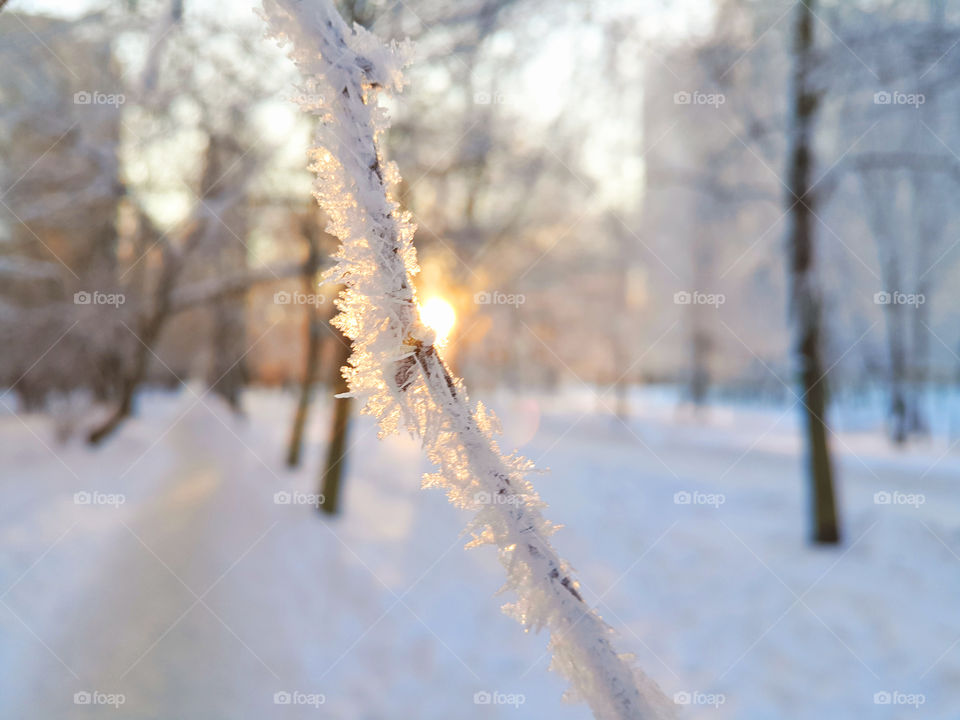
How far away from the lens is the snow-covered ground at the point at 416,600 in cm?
465

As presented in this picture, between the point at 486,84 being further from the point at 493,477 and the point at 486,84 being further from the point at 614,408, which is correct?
the point at 614,408

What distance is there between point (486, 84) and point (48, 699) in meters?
7.34

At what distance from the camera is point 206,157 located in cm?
1022
